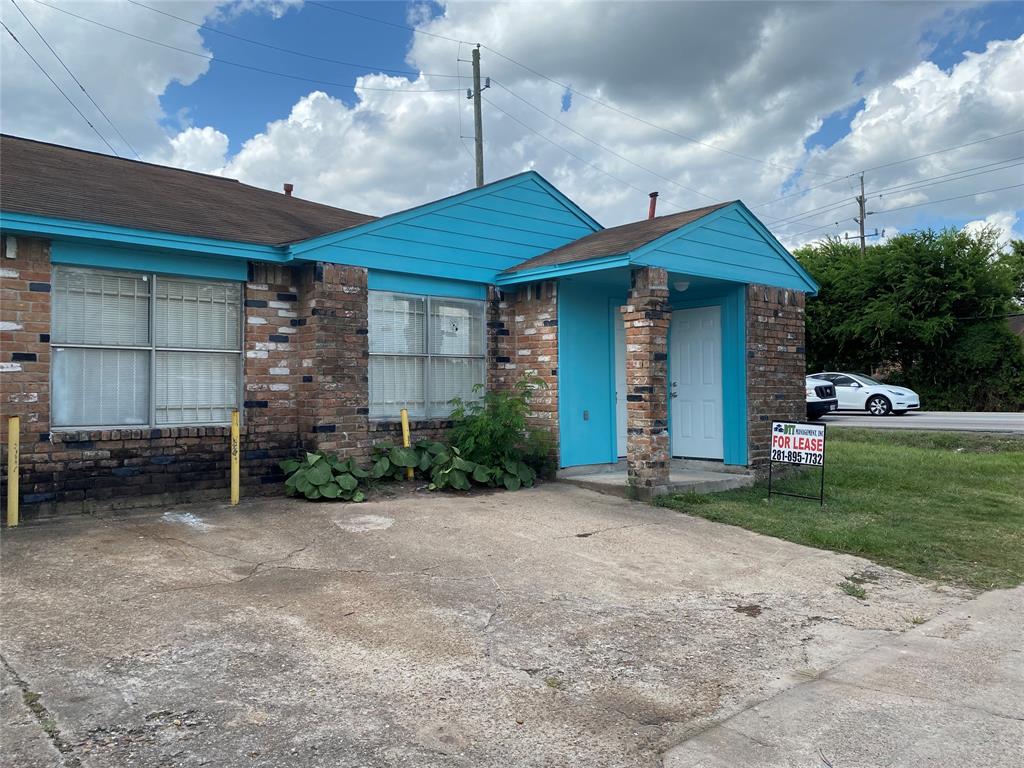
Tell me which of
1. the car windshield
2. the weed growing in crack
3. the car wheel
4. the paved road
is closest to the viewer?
the weed growing in crack

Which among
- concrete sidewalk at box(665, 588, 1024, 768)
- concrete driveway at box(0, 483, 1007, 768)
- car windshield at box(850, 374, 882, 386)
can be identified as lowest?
concrete sidewalk at box(665, 588, 1024, 768)

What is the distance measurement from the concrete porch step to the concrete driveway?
1.70 m

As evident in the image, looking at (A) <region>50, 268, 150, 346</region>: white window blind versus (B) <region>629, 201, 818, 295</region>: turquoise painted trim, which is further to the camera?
(B) <region>629, 201, 818, 295</region>: turquoise painted trim

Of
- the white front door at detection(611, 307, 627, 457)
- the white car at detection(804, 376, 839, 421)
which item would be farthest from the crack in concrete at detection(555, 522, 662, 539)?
the white car at detection(804, 376, 839, 421)

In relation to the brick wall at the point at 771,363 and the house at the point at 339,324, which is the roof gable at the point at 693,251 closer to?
the house at the point at 339,324

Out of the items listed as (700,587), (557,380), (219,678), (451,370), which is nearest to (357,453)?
(451,370)

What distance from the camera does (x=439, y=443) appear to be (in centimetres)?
920

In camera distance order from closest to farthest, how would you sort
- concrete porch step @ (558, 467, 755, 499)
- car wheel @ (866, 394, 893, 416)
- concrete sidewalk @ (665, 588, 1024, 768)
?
1. concrete sidewalk @ (665, 588, 1024, 768)
2. concrete porch step @ (558, 467, 755, 499)
3. car wheel @ (866, 394, 893, 416)

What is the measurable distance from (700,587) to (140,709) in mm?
3669

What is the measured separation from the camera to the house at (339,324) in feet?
23.0

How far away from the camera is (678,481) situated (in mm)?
9008

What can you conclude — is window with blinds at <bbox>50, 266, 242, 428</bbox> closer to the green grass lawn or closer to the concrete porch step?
the concrete porch step

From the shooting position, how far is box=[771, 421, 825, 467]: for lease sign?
8305 mm

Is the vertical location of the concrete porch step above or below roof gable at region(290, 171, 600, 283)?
below
